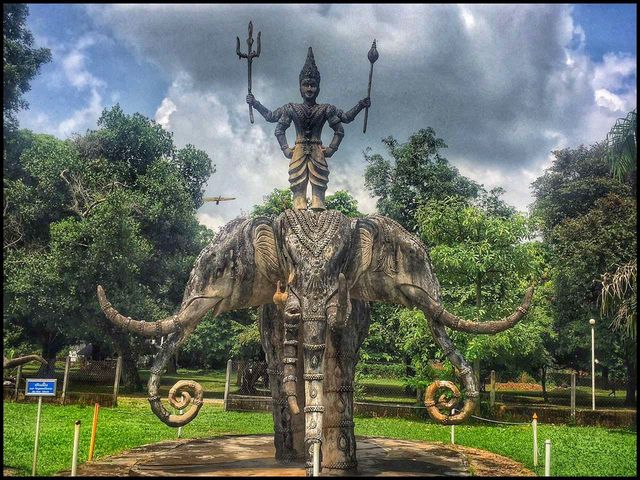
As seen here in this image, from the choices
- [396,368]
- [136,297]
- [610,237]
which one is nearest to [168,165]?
[136,297]

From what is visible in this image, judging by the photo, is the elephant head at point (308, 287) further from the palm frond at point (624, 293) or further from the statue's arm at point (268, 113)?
the palm frond at point (624, 293)

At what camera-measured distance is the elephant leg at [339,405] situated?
9.78 m

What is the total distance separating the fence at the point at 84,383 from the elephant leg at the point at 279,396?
12.0 m

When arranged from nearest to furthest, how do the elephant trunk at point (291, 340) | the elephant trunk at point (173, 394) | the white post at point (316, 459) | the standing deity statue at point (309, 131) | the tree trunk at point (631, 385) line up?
the white post at point (316, 459) → the elephant trunk at point (291, 340) → the elephant trunk at point (173, 394) → the standing deity statue at point (309, 131) → the tree trunk at point (631, 385)

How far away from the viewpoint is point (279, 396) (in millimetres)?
10539

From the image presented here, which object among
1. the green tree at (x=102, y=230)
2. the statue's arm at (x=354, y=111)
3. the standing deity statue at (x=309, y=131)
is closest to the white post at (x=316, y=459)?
the standing deity statue at (x=309, y=131)

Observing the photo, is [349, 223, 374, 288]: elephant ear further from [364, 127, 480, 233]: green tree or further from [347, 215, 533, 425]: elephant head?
[364, 127, 480, 233]: green tree

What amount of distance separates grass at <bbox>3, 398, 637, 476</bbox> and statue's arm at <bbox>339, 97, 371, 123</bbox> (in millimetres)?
A: 6718

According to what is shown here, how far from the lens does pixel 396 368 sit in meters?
23.7

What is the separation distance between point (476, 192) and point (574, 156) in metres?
6.78

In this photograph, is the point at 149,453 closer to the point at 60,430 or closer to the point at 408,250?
the point at 60,430

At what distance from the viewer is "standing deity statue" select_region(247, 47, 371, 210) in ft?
34.7

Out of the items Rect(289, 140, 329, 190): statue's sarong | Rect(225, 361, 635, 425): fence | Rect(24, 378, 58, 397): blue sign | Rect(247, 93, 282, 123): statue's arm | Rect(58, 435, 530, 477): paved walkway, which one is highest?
Rect(247, 93, 282, 123): statue's arm

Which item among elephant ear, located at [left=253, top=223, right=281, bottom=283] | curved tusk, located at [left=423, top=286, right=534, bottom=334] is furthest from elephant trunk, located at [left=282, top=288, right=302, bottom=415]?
curved tusk, located at [left=423, top=286, right=534, bottom=334]
